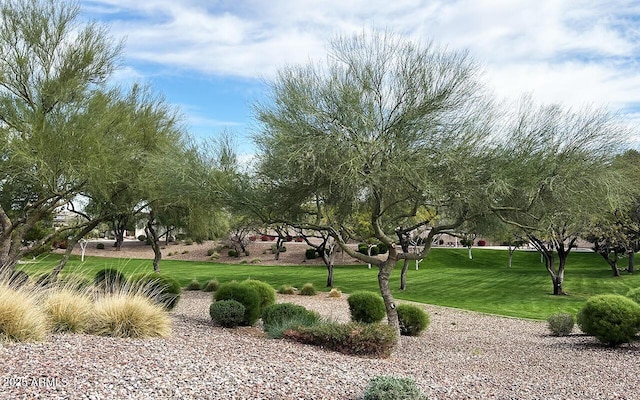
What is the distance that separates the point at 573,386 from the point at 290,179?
6.84 meters

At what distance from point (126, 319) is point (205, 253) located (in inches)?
2057

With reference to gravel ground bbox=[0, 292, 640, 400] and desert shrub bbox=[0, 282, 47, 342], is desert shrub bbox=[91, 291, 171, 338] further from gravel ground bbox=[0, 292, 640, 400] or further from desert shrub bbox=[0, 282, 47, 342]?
desert shrub bbox=[0, 282, 47, 342]

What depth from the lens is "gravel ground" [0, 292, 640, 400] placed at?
20.0 ft

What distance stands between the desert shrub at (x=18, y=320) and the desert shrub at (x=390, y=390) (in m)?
4.81

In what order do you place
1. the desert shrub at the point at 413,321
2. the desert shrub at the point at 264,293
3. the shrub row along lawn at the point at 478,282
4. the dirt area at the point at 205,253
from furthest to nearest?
the dirt area at the point at 205,253 → the shrub row along lawn at the point at 478,282 → the desert shrub at the point at 264,293 → the desert shrub at the point at 413,321

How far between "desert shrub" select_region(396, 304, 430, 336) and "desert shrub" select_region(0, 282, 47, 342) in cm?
1008

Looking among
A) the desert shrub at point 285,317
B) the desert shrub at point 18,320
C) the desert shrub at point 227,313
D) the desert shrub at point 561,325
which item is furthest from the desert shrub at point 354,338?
the desert shrub at point 561,325

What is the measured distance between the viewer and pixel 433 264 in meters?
49.8

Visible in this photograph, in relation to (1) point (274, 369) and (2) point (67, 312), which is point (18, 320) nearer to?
(2) point (67, 312)

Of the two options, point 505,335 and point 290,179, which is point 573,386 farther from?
point 505,335

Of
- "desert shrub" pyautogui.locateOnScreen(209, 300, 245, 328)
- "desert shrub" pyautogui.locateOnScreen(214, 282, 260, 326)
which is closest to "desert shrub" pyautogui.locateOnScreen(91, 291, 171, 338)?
"desert shrub" pyautogui.locateOnScreen(209, 300, 245, 328)

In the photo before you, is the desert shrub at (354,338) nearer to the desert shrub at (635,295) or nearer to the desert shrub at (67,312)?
the desert shrub at (67,312)

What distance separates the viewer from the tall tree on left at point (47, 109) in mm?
13484

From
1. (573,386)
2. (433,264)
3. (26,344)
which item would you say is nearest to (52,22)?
(26,344)
